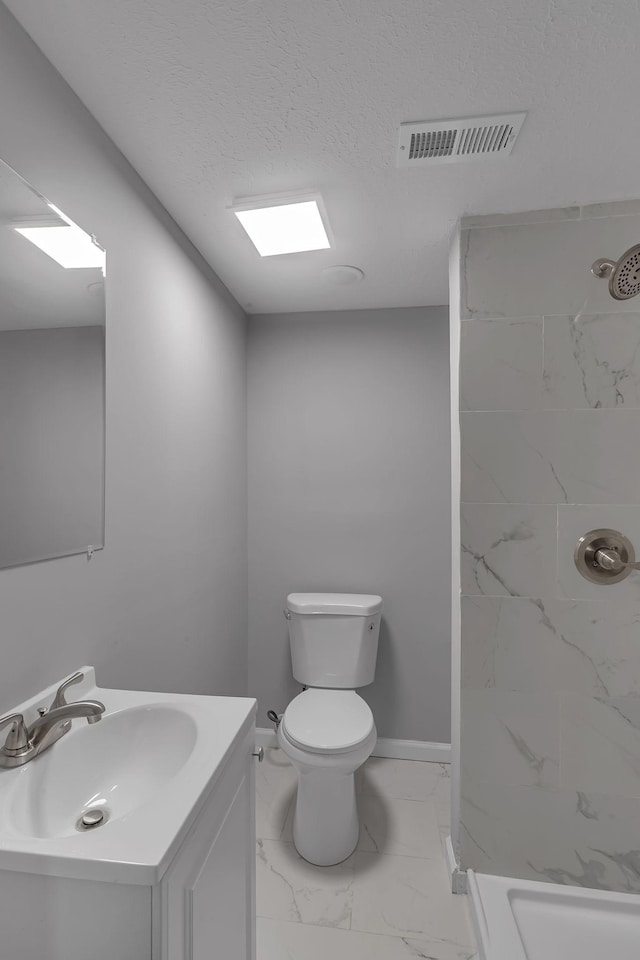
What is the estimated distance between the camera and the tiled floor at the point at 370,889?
4.66 ft

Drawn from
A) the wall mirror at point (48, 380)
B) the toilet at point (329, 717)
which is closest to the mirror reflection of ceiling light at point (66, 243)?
the wall mirror at point (48, 380)

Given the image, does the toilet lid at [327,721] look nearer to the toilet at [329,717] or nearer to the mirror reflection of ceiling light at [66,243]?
the toilet at [329,717]

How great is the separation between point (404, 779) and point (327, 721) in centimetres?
75

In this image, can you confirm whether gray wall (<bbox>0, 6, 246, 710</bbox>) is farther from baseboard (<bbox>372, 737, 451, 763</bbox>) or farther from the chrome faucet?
baseboard (<bbox>372, 737, 451, 763</bbox>)

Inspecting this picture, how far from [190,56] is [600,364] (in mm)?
1434

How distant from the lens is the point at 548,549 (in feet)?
5.20

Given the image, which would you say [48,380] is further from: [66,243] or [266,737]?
[266,737]

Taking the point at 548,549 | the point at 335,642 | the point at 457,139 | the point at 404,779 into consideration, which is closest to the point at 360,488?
the point at 335,642

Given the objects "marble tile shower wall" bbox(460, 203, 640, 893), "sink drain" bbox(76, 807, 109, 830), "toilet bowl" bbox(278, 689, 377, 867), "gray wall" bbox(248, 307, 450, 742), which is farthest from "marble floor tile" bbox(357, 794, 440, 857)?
"sink drain" bbox(76, 807, 109, 830)

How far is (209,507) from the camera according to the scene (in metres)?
2.02

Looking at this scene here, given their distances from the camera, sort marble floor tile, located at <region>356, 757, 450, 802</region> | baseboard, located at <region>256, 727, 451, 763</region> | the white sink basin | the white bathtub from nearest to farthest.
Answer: the white sink basin
the white bathtub
marble floor tile, located at <region>356, 757, 450, 802</region>
baseboard, located at <region>256, 727, 451, 763</region>

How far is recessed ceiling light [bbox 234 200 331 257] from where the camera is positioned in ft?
5.19

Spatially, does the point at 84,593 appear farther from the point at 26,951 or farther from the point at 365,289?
the point at 365,289

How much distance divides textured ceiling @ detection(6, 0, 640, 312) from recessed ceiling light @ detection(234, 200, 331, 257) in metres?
0.06
